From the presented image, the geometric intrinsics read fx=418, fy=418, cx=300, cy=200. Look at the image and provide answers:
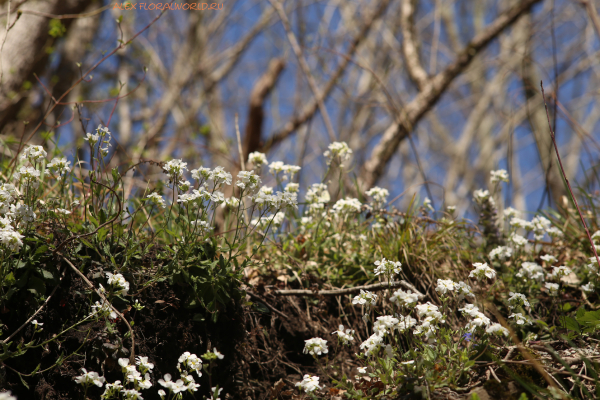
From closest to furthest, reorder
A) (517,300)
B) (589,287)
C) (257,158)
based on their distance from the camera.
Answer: (517,300) → (589,287) → (257,158)

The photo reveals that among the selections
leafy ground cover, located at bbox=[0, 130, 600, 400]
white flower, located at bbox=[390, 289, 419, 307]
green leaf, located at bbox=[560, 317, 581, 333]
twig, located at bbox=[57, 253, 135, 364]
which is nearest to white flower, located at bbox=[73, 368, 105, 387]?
leafy ground cover, located at bbox=[0, 130, 600, 400]

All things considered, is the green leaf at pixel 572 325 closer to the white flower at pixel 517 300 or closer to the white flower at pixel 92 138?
the white flower at pixel 517 300

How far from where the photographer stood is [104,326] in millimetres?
1668

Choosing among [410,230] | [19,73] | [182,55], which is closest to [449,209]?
[410,230]

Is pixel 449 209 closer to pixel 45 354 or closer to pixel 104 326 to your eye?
pixel 104 326

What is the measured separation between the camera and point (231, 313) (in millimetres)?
1949

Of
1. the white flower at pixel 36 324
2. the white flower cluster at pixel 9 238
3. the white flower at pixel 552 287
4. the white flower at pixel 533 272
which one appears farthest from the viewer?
the white flower at pixel 533 272

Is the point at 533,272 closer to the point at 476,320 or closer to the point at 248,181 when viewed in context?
the point at 476,320

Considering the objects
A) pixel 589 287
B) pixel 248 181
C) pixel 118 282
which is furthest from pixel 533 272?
pixel 118 282

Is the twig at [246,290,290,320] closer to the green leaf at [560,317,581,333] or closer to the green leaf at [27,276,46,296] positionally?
the green leaf at [27,276,46,296]

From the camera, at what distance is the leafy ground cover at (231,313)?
5.13 ft

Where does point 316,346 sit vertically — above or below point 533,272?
below

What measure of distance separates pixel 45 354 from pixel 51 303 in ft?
0.64

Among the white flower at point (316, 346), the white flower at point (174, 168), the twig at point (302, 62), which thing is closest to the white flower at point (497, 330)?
the white flower at point (316, 346)
